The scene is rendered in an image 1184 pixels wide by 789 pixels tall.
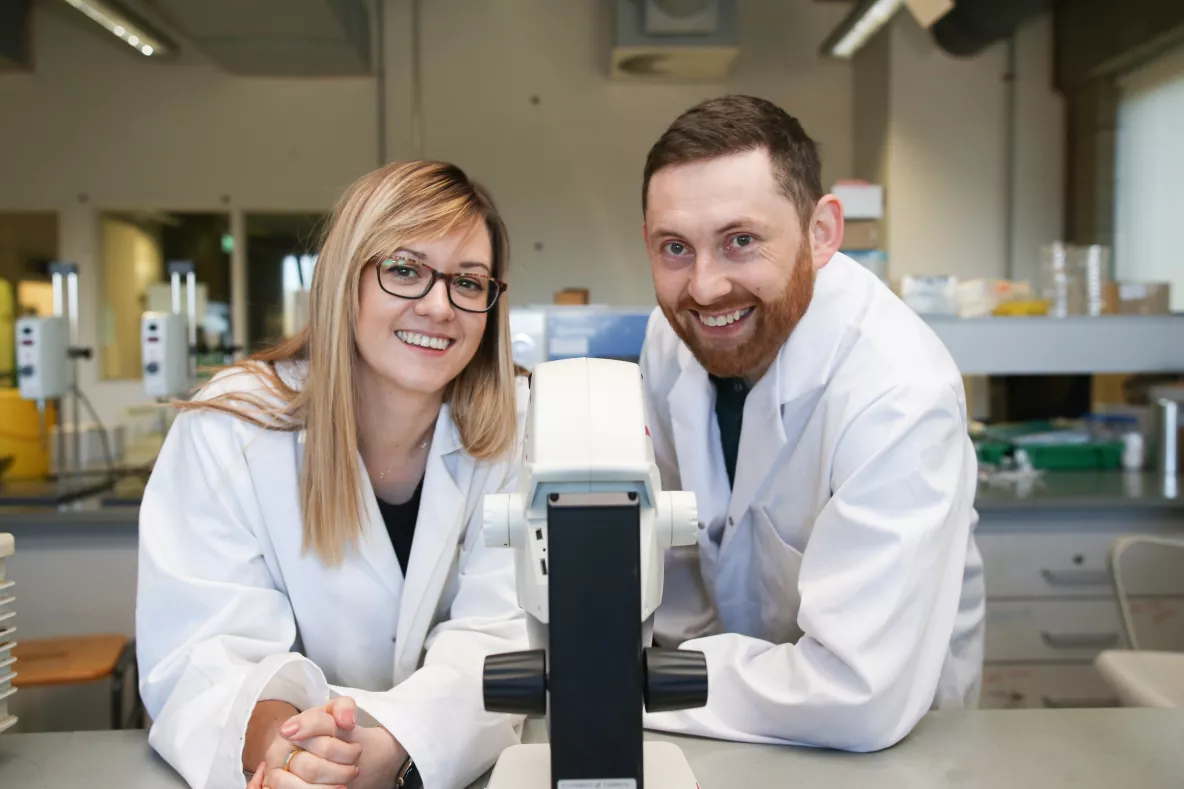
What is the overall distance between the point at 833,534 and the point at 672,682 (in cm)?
52

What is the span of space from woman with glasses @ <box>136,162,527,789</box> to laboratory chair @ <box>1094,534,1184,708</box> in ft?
4.32

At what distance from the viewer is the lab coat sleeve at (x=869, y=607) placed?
101 cm

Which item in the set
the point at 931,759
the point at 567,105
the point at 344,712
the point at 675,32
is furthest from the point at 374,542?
the point at 567,105

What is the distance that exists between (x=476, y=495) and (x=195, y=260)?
4.04 meters

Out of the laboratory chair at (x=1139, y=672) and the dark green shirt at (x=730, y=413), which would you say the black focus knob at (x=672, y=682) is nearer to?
the dark green shirt at (x=730, y=413)

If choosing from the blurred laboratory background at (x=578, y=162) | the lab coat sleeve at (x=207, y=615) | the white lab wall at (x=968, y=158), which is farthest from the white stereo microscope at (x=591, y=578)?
the white lab wall at (x=968, y=158)

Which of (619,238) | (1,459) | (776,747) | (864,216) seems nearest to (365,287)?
(776,747)

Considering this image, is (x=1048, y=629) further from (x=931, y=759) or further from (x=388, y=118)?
(x=388, y=118)

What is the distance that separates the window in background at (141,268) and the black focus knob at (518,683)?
445 cm

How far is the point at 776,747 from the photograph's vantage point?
1.01 meters

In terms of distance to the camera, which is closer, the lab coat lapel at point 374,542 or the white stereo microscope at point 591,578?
the white stereo microscope at point 591,578

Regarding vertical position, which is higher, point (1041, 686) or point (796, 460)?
point (796, 460)

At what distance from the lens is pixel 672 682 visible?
0.66m

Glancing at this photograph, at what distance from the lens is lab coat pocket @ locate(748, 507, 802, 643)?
1325 millimetres
